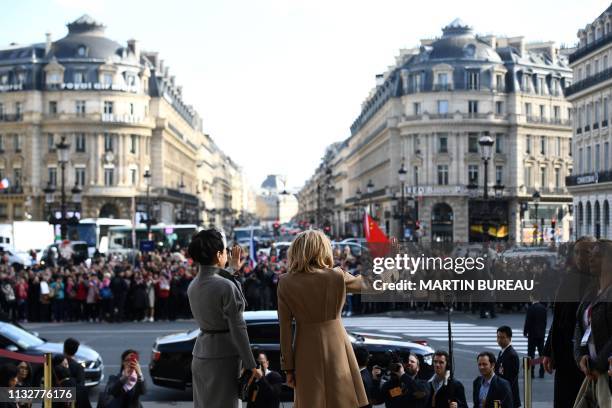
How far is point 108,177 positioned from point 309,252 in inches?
3400

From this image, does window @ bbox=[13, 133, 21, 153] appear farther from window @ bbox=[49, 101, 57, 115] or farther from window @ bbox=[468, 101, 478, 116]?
window @ bbox=[468, 101, 478, 116]

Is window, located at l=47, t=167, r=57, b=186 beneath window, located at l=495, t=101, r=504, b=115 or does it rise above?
beneath

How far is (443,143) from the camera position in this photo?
8769 cm

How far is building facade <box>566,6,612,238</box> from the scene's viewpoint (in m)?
62.2

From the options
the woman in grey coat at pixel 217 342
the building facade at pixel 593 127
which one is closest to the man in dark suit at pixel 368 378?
the woman in grey coat at pixel 217 342

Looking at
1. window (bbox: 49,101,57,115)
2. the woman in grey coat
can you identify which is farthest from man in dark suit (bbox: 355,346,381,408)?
window (bbox: 49,101,57,115)

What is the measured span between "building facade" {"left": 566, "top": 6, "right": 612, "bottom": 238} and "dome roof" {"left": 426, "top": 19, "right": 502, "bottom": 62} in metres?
18.8

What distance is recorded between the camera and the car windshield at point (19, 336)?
51.5 ft

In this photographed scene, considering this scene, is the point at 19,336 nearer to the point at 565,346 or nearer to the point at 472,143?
the point at 565,346

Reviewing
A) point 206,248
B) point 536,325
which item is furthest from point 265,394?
point 536,325

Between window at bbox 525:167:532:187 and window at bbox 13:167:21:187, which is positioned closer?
window at bbox 525:167:532:187

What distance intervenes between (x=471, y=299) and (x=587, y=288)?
2.20 m

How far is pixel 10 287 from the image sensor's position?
27.0 m

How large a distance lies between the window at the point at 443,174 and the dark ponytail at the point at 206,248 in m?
81.1
